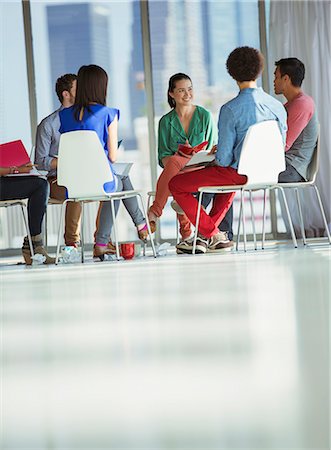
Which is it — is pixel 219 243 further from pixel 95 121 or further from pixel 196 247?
pixel 95 121

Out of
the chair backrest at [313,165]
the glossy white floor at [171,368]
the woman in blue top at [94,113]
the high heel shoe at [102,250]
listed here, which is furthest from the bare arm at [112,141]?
the glossy white floor at [171,368]

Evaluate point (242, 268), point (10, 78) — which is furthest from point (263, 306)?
point (10, 78)

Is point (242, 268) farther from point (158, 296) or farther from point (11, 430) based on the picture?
point (11, 430)

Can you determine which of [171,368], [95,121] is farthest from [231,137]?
[171,368]

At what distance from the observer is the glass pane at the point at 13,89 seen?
25.9 ft

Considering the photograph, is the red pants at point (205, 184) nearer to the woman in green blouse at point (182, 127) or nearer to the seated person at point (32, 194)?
the woman in green blouse at point (182, 127)

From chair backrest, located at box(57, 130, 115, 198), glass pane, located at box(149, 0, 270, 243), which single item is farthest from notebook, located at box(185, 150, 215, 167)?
glass pane, located at box(149, 0, 270, 243)

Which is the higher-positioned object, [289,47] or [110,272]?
[289,47]

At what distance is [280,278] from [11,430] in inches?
84.7

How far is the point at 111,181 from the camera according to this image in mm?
5277

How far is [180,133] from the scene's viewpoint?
19.4ft

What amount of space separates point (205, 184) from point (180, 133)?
0.75 meters

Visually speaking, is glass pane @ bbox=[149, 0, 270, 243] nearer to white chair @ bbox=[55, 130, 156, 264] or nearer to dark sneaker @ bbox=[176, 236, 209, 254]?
dark sneaker @ bbox=[176, 236, 209, 254]

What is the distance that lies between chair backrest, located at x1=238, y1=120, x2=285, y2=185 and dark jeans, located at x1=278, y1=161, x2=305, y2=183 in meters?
0.31
